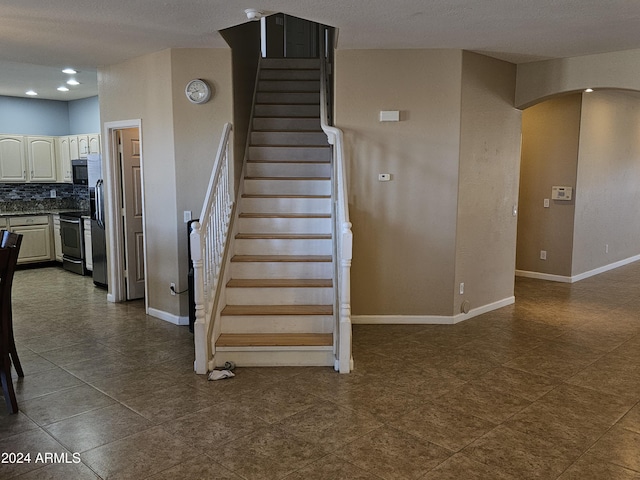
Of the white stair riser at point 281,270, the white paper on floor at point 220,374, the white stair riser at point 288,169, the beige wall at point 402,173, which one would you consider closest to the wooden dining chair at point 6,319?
the white paper on floor at point 220,374

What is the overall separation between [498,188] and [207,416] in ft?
12.9

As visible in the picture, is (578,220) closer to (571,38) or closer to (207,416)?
(571,38)

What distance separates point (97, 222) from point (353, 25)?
14.0 feet

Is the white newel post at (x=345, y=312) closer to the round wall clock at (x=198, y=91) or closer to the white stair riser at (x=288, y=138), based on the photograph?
the round wall clock at (x=198, y=91)

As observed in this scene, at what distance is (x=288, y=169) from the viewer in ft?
18.8

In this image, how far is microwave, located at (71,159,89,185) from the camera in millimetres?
7854

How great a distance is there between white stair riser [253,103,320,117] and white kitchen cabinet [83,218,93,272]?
303cm

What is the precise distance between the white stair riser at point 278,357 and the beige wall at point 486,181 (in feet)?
6.11

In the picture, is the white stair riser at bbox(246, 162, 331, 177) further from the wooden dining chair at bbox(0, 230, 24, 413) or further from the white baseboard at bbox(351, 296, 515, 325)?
the wooden dining chair at bbox(0, 230, 24, 413)

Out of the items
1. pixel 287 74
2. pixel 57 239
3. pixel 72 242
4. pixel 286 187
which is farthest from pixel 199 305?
pixel 57 239

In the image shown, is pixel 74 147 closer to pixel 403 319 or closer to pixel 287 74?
pixel 287 74

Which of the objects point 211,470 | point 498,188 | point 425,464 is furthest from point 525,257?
point 211,470

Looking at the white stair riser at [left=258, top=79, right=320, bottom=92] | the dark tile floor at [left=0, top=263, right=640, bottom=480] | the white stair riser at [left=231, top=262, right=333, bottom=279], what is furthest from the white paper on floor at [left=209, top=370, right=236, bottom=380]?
the white stair riser at [left=258, top=79, right=320, bottom=92]

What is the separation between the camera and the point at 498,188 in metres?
5.66
